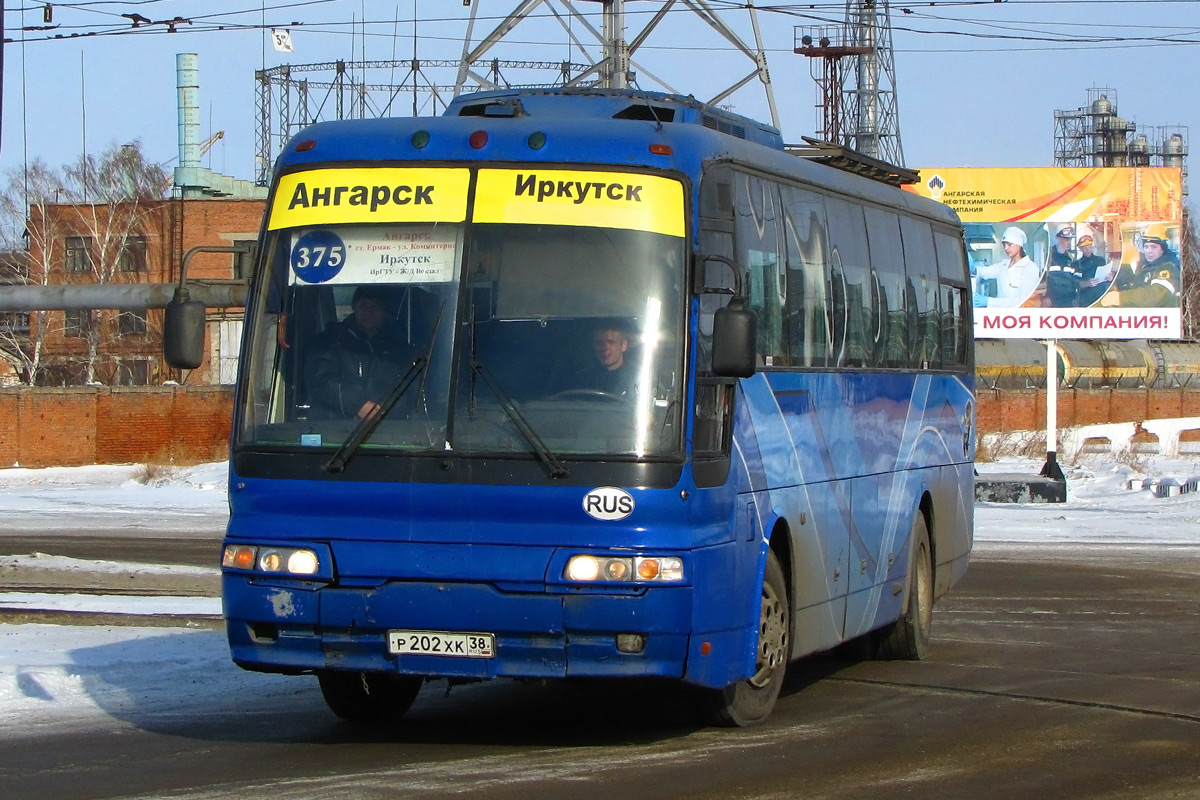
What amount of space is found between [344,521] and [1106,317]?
32.7m

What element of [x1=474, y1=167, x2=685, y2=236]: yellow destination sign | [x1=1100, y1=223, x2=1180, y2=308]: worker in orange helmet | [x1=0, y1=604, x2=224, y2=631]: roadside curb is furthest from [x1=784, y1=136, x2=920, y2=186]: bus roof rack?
[x1=1100, y1=223, x2=1180, y2=308]: worker in orange helmet

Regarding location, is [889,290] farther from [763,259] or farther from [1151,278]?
[1151,278]

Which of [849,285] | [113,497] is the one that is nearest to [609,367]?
[849,285]

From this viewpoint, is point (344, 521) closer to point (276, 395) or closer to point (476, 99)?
point (276, 395)

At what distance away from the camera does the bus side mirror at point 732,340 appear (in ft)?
25.9

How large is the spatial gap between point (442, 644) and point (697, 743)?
143cm

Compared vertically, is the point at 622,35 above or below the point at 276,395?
above

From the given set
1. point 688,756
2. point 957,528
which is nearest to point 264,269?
point 688,756

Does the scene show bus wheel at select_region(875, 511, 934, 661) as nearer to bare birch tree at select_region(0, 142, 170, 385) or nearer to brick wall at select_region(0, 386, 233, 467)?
brick wall at select_region(0, 386, 233, 467)

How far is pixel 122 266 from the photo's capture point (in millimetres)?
66375

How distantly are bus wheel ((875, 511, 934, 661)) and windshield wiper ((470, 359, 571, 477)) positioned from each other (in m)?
4.92

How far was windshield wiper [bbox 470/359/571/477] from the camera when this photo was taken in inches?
306

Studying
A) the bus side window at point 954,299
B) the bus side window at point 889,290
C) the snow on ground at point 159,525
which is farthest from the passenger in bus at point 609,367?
the bus side window at point 954,299

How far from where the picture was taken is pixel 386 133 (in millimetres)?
8570
